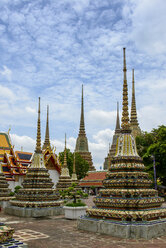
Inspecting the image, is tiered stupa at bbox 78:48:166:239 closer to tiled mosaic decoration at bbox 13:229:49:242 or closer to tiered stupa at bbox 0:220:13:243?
tiled mosaic decoration at bbox 13:229:49:242

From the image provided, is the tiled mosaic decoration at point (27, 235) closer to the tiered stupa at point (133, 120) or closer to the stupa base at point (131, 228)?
the stupa base at point (131, 228)

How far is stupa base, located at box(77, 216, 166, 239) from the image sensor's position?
29.1 ft

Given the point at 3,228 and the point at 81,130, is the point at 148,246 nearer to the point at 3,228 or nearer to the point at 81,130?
the point at 3,228

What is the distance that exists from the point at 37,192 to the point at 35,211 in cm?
152

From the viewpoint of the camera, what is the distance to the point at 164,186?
32.1 m

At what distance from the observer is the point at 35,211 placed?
50.4ft

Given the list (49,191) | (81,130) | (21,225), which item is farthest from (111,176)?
(81,130)

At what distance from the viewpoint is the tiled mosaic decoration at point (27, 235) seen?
370 inches

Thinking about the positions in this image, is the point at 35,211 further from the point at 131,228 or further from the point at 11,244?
the point at 11,244

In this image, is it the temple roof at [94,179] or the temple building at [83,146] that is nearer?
the temple roof at [94,179]

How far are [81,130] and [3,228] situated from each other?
6641 cm

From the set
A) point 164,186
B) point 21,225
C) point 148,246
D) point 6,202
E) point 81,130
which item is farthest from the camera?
point 81,130

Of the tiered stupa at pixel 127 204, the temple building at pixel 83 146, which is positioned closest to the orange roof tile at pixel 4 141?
the tiered stupa at pixel 127 204

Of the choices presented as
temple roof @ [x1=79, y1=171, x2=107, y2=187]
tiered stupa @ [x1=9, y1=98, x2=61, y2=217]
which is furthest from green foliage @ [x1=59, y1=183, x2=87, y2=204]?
temple roof @ [x1=79, y1=171, x2=107, y2=187]
